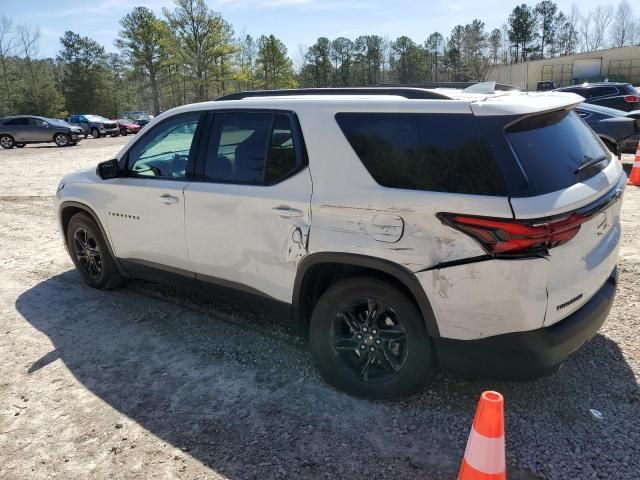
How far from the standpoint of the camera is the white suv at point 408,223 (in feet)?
7.92

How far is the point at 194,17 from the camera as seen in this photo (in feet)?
183

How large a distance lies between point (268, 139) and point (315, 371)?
63.5 inches

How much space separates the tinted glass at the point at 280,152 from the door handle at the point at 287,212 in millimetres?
202

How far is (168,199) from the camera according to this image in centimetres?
388

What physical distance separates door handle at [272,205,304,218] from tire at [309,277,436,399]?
1.64ft

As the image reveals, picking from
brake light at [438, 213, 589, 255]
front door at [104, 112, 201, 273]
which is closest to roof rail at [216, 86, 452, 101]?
front door at [104, 112, 201, 273]

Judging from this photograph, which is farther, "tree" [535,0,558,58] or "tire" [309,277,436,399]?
"tree" [535,0,558,58]

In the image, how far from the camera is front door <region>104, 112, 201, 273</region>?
3.90m

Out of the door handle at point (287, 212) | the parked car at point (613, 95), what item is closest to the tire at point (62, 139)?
the parked car at point (613, 95)

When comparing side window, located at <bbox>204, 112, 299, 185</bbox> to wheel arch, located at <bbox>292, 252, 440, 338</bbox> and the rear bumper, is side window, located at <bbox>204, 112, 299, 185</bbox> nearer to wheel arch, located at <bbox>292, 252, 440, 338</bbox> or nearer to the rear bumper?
wheel arch, located at <bbox>292, 252, 440, 338</bbox>

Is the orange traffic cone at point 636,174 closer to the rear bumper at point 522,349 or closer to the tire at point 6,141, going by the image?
the rear bumper at point 522,349

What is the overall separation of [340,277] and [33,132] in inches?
1119

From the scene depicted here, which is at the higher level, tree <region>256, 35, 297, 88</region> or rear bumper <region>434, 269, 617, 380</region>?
tree <region>256, 35, 297, 88</region>

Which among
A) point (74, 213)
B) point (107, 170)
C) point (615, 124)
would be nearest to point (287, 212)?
point (107, 170)
